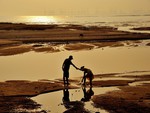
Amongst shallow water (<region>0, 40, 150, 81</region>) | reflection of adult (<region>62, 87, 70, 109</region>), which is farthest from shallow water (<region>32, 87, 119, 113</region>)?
shallow water (<region>0, 40, 150, 81</region>)

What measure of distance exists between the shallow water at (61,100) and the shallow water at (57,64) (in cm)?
507

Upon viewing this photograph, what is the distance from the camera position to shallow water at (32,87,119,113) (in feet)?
51.8

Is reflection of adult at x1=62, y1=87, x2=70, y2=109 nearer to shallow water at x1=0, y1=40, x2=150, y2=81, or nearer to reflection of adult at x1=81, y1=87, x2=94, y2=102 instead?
reflection of adult at x1=81, y1=87, x2=94, y2=102

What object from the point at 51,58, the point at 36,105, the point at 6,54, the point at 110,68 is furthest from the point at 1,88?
the point at 6,54

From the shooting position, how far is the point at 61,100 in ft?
57.4

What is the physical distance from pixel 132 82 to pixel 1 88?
26.5 ft

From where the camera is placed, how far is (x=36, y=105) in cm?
1652

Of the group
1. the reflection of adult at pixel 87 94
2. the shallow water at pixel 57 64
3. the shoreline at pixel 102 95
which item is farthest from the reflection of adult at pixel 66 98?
the shallow water at pixel 57 64

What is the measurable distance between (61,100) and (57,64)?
1286 centimetres

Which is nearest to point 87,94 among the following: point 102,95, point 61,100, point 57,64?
point 102,95

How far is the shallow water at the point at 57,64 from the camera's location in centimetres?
2588

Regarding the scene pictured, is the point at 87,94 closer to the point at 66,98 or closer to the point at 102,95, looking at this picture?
the point at 102,95

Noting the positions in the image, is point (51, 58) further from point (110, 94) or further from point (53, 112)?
point (53, 112)

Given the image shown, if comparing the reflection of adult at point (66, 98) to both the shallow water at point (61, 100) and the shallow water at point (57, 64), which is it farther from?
the shallow water at point (57, 64)
